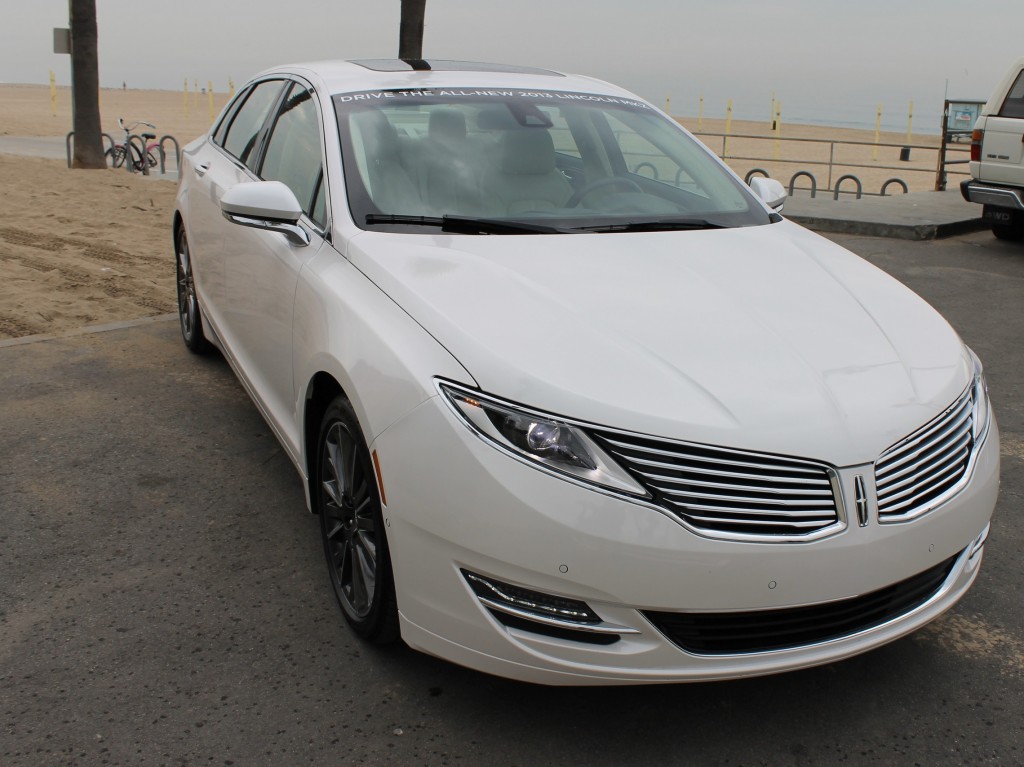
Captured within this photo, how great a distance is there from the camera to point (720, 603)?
2410 mm

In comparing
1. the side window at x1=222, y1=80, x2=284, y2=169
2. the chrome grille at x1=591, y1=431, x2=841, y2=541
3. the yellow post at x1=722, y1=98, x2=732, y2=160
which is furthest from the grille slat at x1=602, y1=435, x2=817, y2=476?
the yellow post at x1=722, y1=98, x2=732, y2=160

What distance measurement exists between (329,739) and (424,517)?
0.65 metres

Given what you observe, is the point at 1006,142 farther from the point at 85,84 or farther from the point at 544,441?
the point at 85,84

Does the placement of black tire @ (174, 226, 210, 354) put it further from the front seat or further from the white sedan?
the front seat

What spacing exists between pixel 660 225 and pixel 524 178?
20.9 inches

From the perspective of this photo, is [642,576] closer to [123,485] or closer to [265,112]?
[123,485]

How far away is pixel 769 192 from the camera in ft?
14.3

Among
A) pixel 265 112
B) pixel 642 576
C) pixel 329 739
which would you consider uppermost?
pixel 265 112

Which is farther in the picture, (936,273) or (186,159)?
(936,273)

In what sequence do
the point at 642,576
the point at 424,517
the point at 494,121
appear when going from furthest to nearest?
the point at 494,121 → the point at 424,517 → the point at 642,576

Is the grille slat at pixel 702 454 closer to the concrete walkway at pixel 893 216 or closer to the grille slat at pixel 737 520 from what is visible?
the grille slat at pixel 737 520

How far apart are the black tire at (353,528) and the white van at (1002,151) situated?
8.62 meters

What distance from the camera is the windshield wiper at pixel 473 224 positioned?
3.51 m

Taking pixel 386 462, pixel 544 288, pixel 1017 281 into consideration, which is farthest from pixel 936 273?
pixel 386 462
